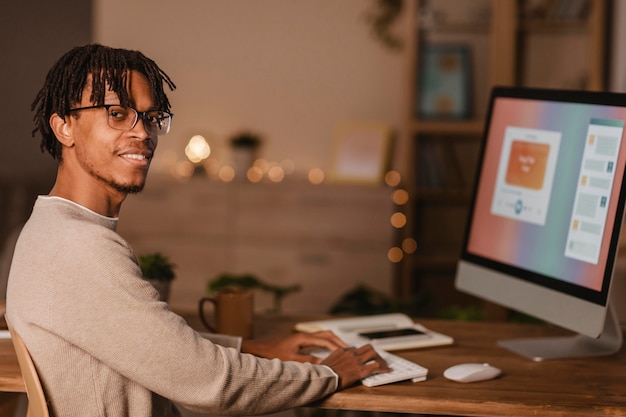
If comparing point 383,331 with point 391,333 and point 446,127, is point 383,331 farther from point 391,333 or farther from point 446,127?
point 446,127

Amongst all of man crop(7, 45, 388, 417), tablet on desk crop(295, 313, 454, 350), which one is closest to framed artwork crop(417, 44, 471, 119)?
tablet on desk crop(295, 313, 454, 350)

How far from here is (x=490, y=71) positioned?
4.52 meters

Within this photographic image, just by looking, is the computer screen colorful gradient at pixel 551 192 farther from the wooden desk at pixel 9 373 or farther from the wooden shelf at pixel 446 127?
the wooden shelf at pixel 446 127

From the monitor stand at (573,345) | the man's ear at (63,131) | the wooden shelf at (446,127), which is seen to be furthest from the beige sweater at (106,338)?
the wooden shelf at (446,127)

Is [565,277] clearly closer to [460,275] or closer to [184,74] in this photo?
[460,275]

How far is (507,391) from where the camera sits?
5.16 ft

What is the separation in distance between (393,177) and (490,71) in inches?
33.2

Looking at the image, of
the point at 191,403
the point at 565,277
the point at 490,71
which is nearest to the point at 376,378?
the point at 191,403

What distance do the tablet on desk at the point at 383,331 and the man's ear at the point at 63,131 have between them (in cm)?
74

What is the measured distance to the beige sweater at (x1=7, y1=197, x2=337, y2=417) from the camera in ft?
4.50

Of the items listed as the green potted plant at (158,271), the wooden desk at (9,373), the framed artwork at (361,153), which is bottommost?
the wooden desk at (9,373)

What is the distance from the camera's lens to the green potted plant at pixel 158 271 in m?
1.98

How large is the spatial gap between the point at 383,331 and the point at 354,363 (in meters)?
0.35

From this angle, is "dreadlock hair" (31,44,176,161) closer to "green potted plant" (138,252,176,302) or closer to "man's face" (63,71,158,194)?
"man's face" (63,71,158,194)
